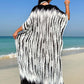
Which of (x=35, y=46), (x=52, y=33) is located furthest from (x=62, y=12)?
(x=35, y=46)

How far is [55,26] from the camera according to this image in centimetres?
231

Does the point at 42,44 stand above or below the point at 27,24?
below

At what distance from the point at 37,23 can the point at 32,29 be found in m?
0.09

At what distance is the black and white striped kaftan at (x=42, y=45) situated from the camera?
229 centimetres

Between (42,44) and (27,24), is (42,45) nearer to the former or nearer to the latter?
(42,44)

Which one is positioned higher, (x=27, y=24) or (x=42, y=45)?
(x=27, y=24)

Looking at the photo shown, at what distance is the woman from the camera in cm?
229

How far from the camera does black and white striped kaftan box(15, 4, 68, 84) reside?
7.50 ft

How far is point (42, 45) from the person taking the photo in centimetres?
234

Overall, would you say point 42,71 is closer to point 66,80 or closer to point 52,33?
point 52,33

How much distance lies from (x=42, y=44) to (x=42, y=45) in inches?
0.4

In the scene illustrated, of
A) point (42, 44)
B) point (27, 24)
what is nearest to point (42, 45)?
point (42, 44)

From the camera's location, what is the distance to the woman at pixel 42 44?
229cm

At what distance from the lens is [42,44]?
2338mm
